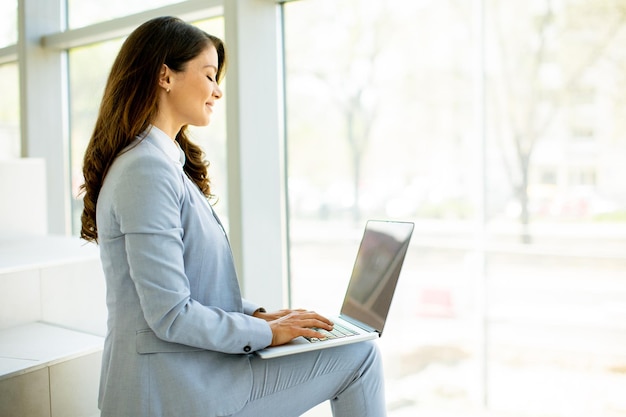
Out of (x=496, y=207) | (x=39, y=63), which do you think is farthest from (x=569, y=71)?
(x=39, y=63)

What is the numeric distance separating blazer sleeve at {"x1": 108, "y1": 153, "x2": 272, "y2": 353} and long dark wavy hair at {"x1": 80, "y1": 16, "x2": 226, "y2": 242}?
0.13 m

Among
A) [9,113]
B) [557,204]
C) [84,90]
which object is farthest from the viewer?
[9,113]

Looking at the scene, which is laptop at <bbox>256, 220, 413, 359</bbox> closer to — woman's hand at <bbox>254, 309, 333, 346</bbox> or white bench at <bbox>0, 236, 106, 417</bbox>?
woman's hand at <bbox>254, 309, 333, 346</bbox>

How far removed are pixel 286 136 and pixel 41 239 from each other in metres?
1.08

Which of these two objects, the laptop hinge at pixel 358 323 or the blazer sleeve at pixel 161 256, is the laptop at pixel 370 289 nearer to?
the laptop hinge at pixel 358 323

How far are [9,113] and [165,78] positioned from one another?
2732mm

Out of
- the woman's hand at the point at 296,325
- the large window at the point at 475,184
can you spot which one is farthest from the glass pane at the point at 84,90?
the woman's hand at the point at 296,325

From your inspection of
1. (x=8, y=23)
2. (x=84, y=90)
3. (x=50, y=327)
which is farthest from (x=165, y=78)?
(x=8, y=23)

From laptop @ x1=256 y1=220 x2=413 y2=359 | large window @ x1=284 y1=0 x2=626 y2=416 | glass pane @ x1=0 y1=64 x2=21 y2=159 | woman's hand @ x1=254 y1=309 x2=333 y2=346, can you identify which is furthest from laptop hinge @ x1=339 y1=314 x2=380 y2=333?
glass pane @ x1=0 y1=64 x2=21 y2=159

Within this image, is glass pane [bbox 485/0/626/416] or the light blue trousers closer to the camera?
the light blue trousers

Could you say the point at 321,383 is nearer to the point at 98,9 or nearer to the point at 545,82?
the point at 545,82

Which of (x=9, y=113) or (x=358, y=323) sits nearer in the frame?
(x=358, y=323)

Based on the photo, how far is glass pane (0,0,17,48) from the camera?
3.48 meters

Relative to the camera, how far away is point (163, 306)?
1.16 meters
